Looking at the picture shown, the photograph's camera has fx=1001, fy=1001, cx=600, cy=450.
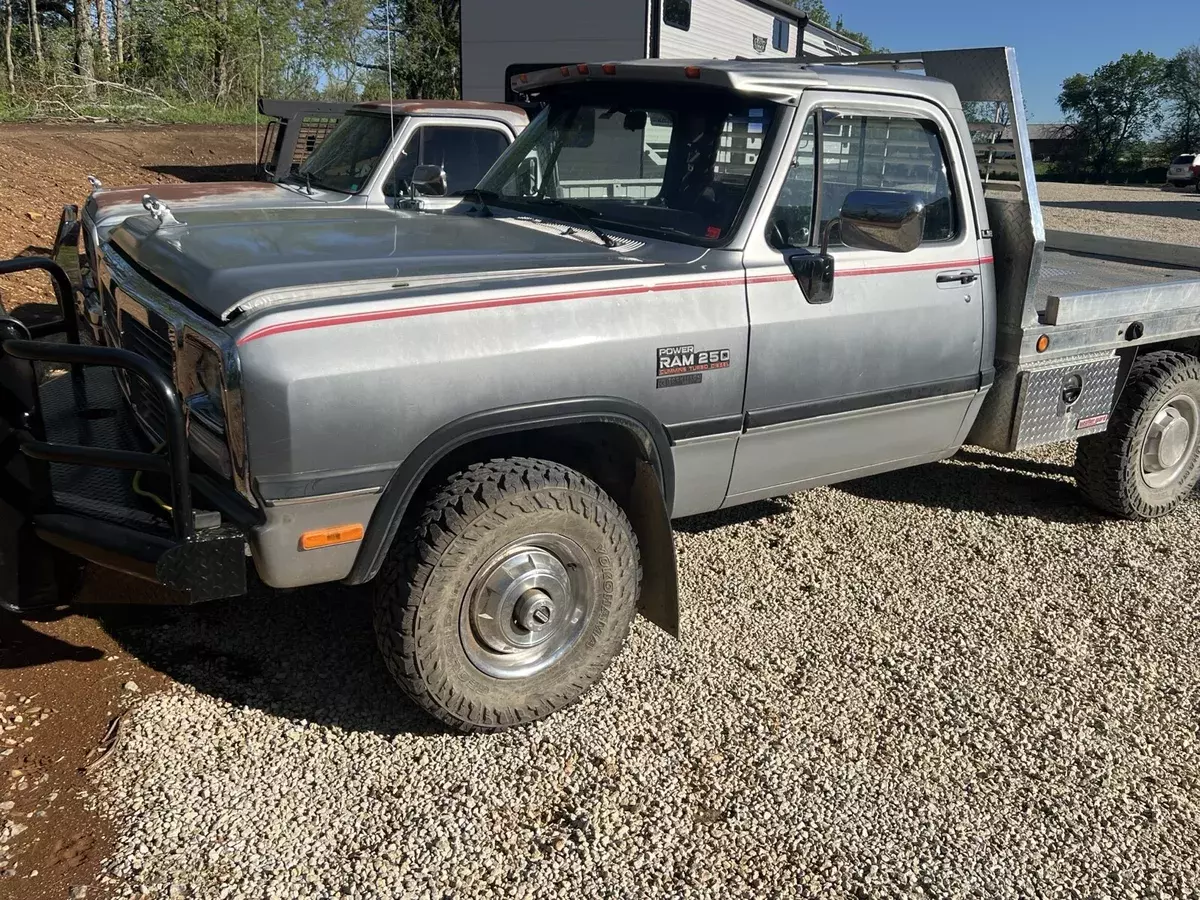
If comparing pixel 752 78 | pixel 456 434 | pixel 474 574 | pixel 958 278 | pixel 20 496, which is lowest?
pixel 474 574

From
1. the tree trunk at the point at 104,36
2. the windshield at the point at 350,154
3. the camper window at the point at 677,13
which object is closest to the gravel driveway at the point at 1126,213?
the camper window at the point at 677,13

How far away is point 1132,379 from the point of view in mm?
5023

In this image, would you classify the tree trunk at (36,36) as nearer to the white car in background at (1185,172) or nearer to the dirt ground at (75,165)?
the dirt ground at (75,165)

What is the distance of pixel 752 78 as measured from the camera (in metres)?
3.58

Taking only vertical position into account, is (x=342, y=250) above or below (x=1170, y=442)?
above

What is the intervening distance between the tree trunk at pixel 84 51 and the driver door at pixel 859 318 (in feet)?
65.8

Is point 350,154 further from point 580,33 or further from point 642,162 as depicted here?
point 580,33

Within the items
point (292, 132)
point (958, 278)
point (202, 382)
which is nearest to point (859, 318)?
point (958, 278)

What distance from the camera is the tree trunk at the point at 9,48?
61.8 ft

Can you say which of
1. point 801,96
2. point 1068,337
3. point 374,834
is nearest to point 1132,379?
point 1068,337

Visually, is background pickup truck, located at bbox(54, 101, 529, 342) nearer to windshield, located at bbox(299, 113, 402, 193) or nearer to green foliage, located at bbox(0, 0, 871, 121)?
windshield, located at bbox(299, 113, 402, 193)

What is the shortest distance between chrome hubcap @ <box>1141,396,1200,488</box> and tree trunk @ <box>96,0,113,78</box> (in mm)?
21609

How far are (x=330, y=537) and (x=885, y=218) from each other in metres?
2.09

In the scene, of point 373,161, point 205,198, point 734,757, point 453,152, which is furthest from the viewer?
point 453,152
